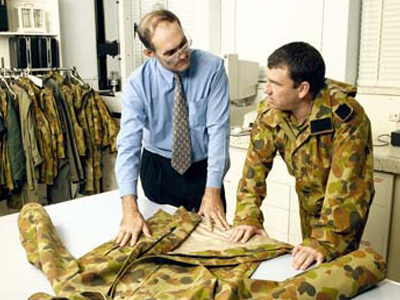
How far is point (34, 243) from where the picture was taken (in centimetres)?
141

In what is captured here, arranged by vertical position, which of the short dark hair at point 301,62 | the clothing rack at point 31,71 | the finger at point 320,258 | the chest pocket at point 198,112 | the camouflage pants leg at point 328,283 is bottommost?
the finger at point 320,258

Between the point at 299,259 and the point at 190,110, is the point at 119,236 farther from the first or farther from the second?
the point at 190,110

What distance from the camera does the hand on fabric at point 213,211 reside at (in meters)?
1.54

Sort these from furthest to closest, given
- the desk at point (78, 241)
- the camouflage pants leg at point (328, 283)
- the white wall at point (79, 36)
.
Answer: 1. the white wall at point (79, 36)
2. the desk at point (78, 241)
3. the camouflage pants leg at point (328, 283)

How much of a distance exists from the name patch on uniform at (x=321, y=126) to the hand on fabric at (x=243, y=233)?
1.19 feet

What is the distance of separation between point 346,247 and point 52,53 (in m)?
2.97

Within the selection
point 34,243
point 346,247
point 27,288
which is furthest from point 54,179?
point 346,247

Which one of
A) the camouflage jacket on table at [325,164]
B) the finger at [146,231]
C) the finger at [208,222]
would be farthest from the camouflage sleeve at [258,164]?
the finger at [146,231]

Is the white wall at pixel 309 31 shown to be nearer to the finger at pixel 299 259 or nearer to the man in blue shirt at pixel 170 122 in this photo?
the man in blue shirt at pixel 170 122

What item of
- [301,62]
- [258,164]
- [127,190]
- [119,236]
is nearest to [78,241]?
[119,236]

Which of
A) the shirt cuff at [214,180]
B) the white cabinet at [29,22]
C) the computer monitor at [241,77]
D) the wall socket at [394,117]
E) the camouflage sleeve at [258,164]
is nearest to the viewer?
the camouflage sleeve at [258,164]

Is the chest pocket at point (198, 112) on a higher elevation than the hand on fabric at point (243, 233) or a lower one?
higher

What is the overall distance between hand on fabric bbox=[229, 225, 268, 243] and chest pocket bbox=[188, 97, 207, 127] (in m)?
0.58

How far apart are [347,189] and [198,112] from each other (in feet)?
2.34
